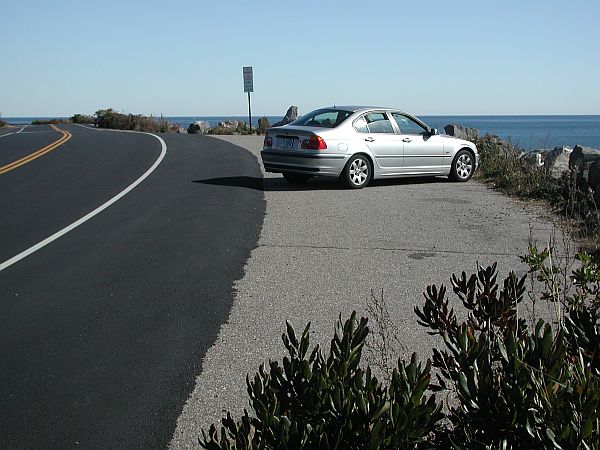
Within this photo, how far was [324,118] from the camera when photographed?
15.6 meters

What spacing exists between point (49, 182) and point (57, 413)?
43.2 feet

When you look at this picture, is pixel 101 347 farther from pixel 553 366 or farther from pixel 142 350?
pixel 553 366

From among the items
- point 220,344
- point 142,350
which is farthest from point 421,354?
point 142,350

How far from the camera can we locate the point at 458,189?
15.9 metres

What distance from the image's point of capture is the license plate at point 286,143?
49.6 ft

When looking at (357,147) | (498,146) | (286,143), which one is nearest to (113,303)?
(286,143)

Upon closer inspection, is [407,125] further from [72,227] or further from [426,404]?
[426,404]

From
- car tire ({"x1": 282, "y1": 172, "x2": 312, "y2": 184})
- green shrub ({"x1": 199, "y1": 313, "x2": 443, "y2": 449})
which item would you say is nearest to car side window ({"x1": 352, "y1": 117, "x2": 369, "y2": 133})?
car tire ({"x1": 282, "y1": 172, "x2": 312, "y2": 184})

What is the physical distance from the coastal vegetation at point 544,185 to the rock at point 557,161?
304 mm

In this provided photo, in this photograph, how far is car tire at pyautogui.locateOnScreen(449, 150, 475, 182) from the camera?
16953mm

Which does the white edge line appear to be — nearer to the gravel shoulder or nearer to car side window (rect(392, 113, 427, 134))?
the gravel shoulder

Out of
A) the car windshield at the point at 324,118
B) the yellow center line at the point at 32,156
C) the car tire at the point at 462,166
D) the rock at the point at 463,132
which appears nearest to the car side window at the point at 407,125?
the car tire at the point at 462,166

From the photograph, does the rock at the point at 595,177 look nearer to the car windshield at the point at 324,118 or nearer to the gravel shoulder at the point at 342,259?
the gravel shoulder at the point at 342,259

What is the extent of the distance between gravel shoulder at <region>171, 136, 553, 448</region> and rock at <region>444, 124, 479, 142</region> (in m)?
6.10
